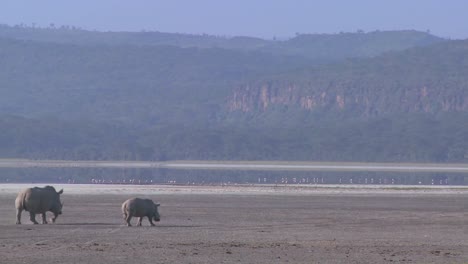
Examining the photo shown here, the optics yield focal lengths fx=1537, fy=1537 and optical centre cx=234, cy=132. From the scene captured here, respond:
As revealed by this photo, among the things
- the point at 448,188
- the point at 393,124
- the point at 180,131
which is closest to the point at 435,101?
the point at 393,124

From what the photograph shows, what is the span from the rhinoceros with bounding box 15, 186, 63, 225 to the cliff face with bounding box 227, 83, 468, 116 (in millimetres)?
137988

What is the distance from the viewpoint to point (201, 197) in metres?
53.9

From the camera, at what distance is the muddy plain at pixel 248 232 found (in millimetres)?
27297

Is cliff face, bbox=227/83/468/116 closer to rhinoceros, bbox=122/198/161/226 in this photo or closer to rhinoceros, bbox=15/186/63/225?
rhinoceros, bbox=122/198/161/226

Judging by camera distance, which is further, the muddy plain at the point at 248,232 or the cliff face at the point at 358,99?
the cliff face at the point at 358,99

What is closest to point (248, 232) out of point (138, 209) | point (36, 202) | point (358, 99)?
point (138, 209)

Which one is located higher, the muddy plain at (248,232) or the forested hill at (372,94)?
the forested hill at (372,94)

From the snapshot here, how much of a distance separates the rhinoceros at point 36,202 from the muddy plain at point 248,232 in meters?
0.45

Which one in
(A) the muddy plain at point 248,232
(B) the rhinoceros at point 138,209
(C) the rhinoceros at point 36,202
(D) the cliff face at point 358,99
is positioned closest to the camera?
(A) the muddy plain at point 248,232

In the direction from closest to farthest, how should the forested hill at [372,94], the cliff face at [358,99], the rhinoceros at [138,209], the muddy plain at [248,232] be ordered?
the muddy plain at [248,232], the rhinoceros at [138,209], the cliff face at [358,99], the forested hill at [372,94]

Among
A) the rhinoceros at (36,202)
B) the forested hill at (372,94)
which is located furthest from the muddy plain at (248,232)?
the forested hill at (372,94)

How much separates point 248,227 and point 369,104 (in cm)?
14948

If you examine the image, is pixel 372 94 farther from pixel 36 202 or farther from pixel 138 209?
pixel 36 202

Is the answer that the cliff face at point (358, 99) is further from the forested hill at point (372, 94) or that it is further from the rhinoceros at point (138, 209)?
the rhinoceros at point (138, 209)
